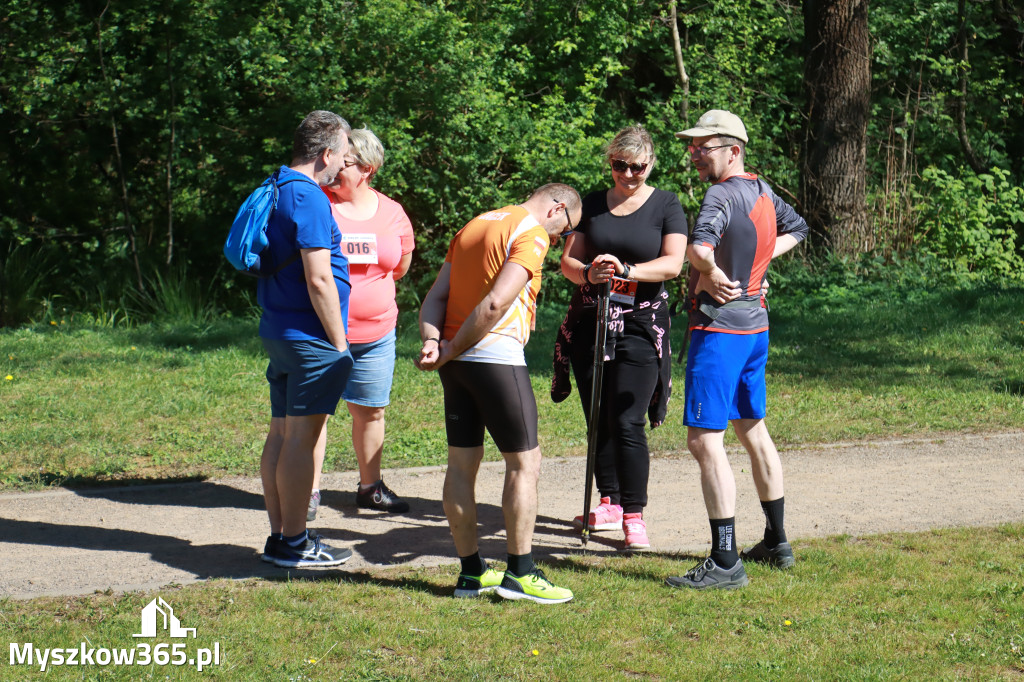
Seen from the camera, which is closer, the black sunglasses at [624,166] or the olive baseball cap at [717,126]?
the olive baseball cap at [717,126]

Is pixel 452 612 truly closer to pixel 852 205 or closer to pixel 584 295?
pixel 584 295

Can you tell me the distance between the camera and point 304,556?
16.1 ft

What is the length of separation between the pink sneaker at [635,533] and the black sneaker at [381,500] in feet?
4.26

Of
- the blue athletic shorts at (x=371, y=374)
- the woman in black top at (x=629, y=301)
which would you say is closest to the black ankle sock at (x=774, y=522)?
the woman in black top at (x=629, y=301)

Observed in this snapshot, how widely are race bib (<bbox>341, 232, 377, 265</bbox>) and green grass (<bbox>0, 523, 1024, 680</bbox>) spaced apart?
5.33 ft

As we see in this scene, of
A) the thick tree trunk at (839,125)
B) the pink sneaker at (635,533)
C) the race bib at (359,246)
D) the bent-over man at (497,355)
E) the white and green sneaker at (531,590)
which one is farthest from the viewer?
the thick tree trunk at (839,125)

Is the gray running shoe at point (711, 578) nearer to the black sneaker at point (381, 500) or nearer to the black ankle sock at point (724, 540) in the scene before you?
the black ankle sock at point (724, 540)

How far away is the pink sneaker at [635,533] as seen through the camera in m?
5.28

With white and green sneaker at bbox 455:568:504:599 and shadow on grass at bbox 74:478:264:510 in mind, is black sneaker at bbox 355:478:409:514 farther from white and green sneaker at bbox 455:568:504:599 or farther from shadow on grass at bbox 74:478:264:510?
white and green sneaker at bbox 455:568:504:599

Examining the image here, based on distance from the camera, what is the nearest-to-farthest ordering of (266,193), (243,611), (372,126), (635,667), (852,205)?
(635,667)
(243,611)
(266,193)
(372,126)
(852,205)

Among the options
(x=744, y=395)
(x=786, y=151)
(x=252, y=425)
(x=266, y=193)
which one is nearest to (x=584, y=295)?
(x=744, y=395)

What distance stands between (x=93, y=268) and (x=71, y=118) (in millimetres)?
2057

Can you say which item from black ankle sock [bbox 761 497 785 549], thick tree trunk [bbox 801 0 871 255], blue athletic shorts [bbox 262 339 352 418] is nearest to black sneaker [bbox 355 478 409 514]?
blue athletic shorts [bbox 262 339 352 418]

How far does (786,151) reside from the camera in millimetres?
17547
